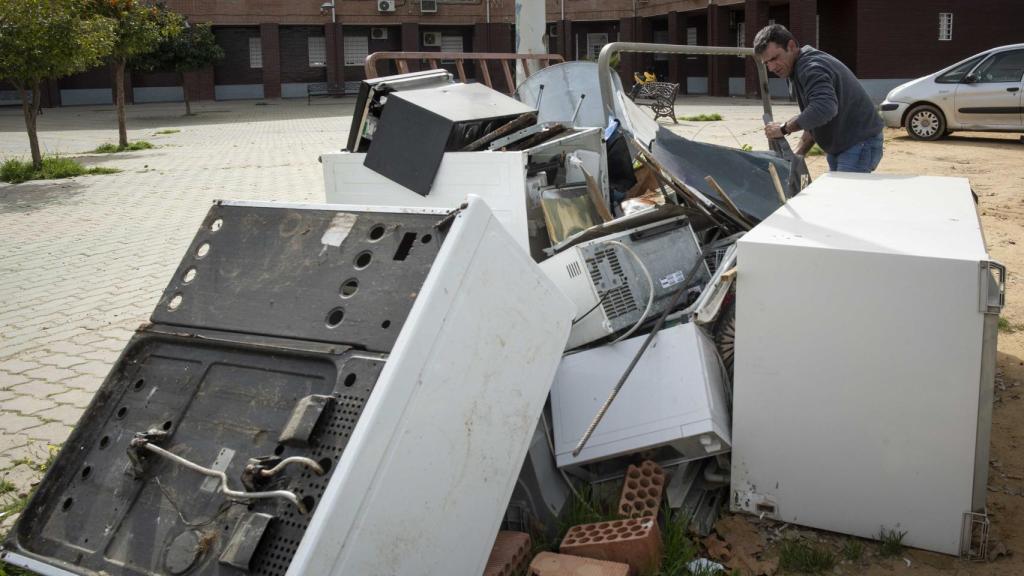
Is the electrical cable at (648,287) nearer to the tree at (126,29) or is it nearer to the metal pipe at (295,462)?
the metal pipe at (295,462)

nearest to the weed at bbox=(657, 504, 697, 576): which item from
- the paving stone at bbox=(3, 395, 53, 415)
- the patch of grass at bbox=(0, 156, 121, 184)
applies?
the paving stone at bbox=(3, 395, 53, 415)

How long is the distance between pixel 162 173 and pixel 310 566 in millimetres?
14031

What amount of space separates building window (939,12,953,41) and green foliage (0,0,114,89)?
2296cm

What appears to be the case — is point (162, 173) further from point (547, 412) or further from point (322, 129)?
point (547, 412)

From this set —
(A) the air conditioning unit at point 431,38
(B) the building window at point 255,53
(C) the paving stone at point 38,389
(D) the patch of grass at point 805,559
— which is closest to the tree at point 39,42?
(C) the paving stone at point 38,389

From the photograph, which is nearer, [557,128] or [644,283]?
[644,283]

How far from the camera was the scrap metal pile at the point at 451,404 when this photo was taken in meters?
1.99

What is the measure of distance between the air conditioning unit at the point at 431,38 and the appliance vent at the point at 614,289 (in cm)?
3563


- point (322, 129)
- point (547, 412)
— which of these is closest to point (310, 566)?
point (547, 412)

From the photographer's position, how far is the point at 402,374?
1990 mm

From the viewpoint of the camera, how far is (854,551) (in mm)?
2846

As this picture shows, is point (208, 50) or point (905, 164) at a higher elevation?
point (208, 50)

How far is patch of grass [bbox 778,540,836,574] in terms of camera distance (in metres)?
2.81

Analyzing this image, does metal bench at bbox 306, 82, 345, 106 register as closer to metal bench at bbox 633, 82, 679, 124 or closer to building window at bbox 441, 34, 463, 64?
building window at bbox 441, 34, 463, 64
